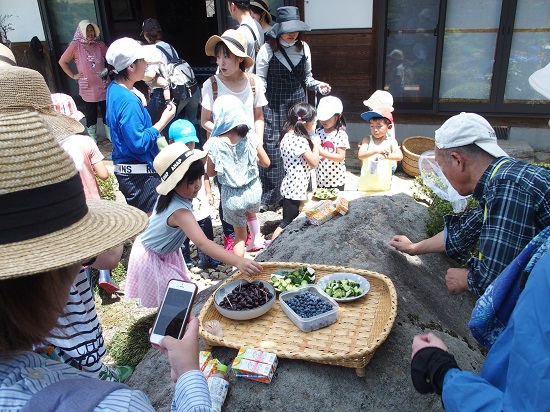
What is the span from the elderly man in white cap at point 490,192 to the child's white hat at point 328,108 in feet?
7.97

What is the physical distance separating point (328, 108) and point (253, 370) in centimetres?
323

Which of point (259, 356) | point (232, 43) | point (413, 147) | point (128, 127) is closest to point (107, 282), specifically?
point (128, 127)

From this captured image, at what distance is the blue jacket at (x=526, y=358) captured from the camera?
116 centimetres

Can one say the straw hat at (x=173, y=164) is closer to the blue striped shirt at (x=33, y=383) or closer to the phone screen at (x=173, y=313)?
the phone screen at (x=173, y=313)

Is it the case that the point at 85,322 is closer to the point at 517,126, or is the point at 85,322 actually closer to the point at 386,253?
the point at 386,253

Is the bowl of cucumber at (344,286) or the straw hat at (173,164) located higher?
the straw hat at (173,164)

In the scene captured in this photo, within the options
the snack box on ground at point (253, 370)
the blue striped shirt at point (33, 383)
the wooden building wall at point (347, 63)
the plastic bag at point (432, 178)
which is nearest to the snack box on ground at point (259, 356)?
the snack box on ground at point (253, 370)

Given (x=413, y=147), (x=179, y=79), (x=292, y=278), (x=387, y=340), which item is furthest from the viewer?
(x=413, y=147)

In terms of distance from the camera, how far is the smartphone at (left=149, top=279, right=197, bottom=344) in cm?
181

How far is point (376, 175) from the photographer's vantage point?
16.3ft

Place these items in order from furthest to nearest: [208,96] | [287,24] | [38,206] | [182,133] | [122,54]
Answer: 1. [287,24]
2. [182,133]
3. [208,96]
4. [122,54]
5. [38,206]

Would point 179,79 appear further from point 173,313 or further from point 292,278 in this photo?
point 173,313

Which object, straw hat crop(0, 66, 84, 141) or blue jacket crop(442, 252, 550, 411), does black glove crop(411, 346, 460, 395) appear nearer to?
blue jacket crop(442, 252, 550, 411)

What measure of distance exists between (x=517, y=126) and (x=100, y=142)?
709cm
